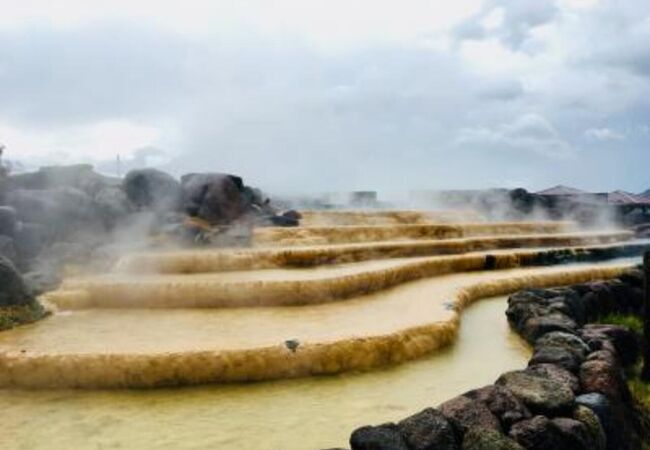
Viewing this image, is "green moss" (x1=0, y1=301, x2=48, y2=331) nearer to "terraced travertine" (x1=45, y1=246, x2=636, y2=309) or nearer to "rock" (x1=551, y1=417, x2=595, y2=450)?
"terraced travertine" (x1=45, y1=246, x2=636, y2=309)

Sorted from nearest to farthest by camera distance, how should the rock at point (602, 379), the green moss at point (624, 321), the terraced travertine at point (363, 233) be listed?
the rock at point (602, 379), the green moss at point (624, 321), the terraced travertine at point (363, 233)

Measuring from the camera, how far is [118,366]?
5469 millimetres

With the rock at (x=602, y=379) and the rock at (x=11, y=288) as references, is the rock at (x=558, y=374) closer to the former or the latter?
the rock at (x=602, y=379)

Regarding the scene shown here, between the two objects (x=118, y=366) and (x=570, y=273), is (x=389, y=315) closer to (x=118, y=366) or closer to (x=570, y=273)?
(x=118, y=366)

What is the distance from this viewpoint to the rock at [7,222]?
10.5 meters

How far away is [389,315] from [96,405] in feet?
11.2

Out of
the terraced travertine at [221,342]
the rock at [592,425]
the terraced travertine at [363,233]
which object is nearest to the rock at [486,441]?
the rock at [592,425]

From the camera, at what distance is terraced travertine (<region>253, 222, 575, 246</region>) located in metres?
12.5

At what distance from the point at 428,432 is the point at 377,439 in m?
0.34

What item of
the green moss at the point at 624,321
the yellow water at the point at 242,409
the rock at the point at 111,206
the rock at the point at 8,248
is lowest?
the green moss at the point at 624,321

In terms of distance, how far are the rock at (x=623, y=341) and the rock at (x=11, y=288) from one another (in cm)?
643

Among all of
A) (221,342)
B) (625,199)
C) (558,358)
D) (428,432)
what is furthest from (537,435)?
(625,199)

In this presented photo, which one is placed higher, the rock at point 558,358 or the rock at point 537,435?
the rock at point 558,358

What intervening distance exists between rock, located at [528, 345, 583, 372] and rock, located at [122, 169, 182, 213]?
9.66m
